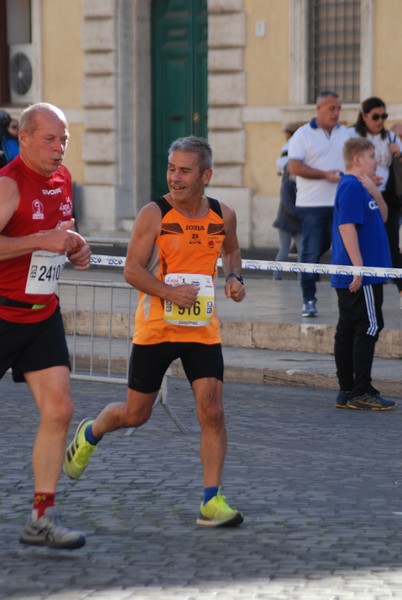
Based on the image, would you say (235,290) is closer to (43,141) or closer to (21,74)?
(43,141)

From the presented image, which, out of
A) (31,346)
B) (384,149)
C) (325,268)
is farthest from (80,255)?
(384,149)

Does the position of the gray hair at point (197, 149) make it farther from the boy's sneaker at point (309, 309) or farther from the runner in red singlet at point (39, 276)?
the boy's sneaker at point (309, 309)

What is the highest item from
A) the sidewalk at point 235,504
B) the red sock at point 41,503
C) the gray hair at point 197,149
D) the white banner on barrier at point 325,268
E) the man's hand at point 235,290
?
the gray hair at point 197,149

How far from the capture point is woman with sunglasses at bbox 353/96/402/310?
533 inches

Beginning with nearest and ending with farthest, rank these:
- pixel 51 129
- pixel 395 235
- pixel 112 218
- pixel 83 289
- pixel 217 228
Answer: pixel 51 129, pixel 217 228, pixel 83 289, pixel 395 235, pixel 112 218

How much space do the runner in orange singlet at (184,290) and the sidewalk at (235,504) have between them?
17.2 inches

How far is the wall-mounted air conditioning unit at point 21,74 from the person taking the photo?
2448cm

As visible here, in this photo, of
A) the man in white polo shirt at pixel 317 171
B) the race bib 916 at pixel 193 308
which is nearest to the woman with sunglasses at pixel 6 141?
the man in white polo shirt at pixel 317 171

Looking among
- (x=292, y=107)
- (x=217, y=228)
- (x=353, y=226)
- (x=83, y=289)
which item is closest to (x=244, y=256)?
(x=292, y=107)

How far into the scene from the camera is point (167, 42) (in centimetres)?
2280

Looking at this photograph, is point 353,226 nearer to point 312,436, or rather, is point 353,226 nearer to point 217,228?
point 312,436

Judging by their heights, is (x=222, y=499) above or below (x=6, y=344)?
below

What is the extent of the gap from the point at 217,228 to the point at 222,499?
3.89 feet

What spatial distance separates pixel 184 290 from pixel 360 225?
A: 3.42 metres
